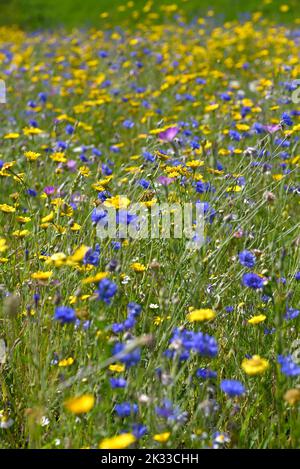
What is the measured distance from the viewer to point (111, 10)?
1480 cm

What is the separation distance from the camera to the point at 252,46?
7785 mm

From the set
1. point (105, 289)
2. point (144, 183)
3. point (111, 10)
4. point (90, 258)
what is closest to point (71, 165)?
point (144, 183)

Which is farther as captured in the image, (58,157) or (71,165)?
(71,165)

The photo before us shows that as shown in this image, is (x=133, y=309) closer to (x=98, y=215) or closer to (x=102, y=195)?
(x=98, y=215)

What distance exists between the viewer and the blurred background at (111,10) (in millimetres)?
12867

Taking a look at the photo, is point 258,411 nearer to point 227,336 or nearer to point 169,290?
point 227,336

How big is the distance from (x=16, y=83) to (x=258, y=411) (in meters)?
5.21

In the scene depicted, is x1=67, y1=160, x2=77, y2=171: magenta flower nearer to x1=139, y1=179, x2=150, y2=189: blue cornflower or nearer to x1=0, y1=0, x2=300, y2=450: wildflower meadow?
x1=0, y1=0, x2=300, y2=450: wildflower meadow

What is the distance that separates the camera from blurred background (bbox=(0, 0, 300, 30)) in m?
12.9

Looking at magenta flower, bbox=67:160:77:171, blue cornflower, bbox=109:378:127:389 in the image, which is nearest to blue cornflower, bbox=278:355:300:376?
blue cornflower, bbox=109:378:127:389

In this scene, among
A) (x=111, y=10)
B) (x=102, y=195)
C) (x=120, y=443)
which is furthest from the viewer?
(x=111, y=10)

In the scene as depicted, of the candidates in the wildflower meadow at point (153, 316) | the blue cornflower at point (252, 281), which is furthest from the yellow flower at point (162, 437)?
the blue cornflower at point (252, 281)

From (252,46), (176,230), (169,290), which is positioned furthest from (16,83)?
(169,290)

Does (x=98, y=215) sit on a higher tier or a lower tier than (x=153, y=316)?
higher
